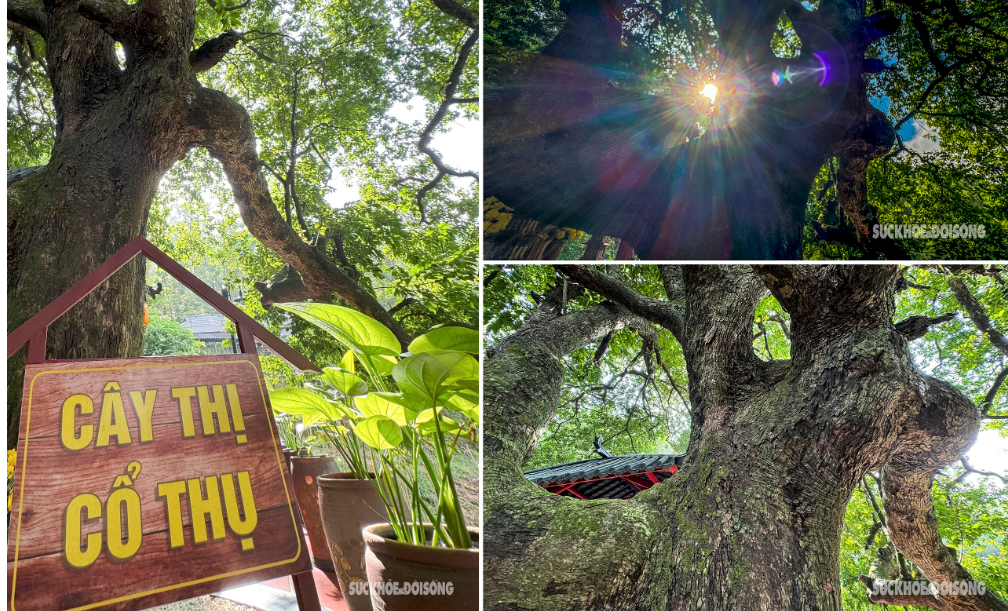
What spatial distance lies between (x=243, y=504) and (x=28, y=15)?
9.56 feet

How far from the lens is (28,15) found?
2498mm

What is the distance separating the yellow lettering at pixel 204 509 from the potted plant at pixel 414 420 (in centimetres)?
14

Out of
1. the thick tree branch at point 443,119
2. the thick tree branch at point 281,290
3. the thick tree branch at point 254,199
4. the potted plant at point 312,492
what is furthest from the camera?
the thick tree branch at point 281,290

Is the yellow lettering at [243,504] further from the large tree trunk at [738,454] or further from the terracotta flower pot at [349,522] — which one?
the large tree trunk at [738,454]

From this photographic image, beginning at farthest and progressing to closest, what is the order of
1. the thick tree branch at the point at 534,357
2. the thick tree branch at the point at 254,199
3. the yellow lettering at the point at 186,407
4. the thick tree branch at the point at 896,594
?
the thick tree branch at the point at 254,199 → the yellow lettering at the point at 186,407 → the thick tree branch at the point at 534,357 → the thick tree branch at the point at 896,594

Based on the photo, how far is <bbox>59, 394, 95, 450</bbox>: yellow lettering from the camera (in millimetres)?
688

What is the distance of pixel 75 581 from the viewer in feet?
2.02

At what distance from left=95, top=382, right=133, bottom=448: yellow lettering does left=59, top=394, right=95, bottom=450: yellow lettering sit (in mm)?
10

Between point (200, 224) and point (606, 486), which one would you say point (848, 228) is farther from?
point (200, 224)

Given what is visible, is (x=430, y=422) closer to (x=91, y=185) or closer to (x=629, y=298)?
(x=629, y=298)

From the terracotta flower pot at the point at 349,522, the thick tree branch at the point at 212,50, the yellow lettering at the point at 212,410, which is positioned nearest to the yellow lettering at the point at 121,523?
the yellow lettering at the point at 212,410

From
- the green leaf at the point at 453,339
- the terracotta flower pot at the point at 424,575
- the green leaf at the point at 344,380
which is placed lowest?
the terracotta flower pot at the point at 424,575

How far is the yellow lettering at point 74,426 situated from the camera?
0.69 meters

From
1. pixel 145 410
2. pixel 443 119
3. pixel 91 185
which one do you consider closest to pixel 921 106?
pixel 145 410
